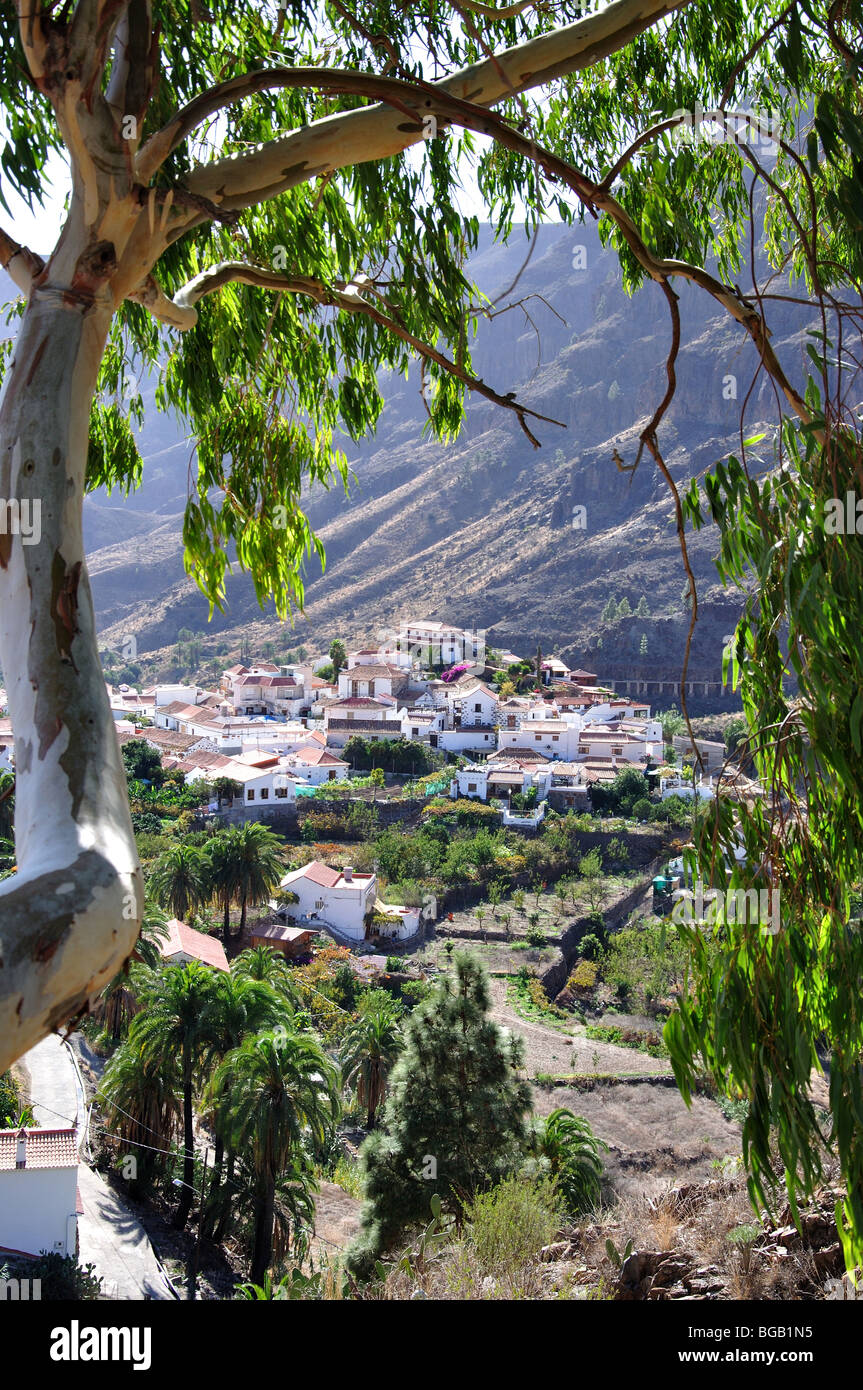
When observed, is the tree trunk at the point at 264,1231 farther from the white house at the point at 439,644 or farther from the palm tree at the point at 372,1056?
the white house at the point at 439,644

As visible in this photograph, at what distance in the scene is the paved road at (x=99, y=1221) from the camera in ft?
27.2

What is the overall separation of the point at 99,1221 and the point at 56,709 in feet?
34.5

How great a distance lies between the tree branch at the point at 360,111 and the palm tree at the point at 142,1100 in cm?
957

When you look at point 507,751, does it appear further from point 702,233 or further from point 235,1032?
point 702,233

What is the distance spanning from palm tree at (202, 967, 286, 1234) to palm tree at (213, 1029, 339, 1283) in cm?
66

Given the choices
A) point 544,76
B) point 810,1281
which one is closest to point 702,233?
point 544,76

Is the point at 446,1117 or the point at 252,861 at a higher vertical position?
the point at 446,1117

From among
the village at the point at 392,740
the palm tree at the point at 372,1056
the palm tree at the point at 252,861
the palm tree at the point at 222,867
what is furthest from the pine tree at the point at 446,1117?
the village at the point at 392,740

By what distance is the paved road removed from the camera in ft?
27.2

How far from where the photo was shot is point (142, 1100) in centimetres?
1006

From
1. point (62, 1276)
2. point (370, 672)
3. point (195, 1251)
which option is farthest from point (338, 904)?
point (370, 672)

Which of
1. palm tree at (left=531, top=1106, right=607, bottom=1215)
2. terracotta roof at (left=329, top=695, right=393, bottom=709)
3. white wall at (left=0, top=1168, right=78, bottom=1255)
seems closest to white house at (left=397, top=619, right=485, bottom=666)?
terracotta roof at (left=329, top=695, right=393, bottom=709)

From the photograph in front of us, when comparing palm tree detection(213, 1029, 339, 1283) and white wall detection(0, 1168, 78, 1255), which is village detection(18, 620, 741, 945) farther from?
white wall detection(0, 1168, 78, 1255)

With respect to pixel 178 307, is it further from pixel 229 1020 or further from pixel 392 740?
pixel 392 740
